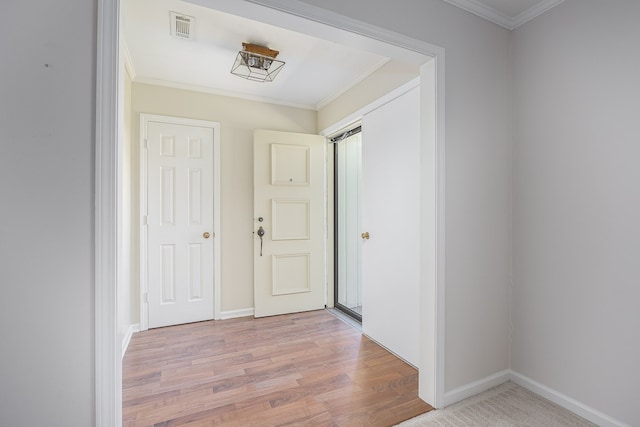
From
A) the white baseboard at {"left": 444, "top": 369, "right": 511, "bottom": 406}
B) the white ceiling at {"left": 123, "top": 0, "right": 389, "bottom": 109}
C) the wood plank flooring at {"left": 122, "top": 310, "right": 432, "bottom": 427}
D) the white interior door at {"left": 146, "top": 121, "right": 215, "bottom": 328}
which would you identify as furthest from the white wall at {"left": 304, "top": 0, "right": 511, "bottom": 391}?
the white interior door at {"left": 146, "top": 121, "right": 215, "bottom": 328}

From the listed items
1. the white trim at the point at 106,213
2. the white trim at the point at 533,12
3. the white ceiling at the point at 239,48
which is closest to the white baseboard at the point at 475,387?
the white trim at the point at 106,213

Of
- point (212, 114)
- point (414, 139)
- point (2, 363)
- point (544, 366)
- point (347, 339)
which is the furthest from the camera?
point (212, 114)

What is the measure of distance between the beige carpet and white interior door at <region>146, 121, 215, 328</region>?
7.98 feet

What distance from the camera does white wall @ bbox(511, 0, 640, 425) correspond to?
1.52m

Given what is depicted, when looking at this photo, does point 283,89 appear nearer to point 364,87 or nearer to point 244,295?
point 364,87

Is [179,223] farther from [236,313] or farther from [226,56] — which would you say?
[226,56]

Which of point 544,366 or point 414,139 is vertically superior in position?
point 414,139

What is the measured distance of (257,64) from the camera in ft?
8.34

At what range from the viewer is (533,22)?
6.38 ft

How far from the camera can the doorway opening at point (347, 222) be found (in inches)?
136

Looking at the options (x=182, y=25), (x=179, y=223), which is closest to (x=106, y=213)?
(x=182, y=25)

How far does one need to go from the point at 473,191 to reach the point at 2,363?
2.39 metres

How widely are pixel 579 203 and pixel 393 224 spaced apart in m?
1.20

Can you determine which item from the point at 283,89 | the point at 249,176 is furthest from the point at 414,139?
the point at 249,176
